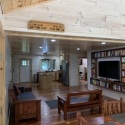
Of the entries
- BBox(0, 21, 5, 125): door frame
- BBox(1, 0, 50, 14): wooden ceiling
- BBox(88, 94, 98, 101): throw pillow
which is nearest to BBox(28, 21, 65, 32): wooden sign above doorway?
BBox(1, 0, 50, 14): wooden ceiling

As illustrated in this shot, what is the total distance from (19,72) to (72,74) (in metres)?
4.29

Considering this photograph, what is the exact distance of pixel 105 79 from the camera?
18.8 ft

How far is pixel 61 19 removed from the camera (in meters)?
2.76

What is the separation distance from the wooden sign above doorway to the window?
8557 mm

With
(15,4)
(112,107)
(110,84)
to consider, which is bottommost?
(110,84)

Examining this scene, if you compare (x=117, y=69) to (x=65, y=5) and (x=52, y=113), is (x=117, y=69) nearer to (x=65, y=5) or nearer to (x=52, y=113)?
(x=52, y=113)

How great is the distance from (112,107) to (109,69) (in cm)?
375

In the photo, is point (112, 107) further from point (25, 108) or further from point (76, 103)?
point (25, 108)

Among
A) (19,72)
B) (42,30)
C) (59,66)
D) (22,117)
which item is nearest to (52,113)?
(22,117)

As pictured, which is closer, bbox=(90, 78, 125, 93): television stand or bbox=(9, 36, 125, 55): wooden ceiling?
bbox=(9, 36, 125, 55): wooden ceiling

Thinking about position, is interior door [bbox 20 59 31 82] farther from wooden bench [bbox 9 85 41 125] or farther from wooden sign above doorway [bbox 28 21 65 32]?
wooden sign above doorway [bbox 28 21 65 32]

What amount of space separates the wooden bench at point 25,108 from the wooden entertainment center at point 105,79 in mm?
3143

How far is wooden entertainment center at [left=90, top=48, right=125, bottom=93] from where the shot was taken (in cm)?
488

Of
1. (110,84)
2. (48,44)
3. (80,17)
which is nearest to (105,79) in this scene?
(110,84)
